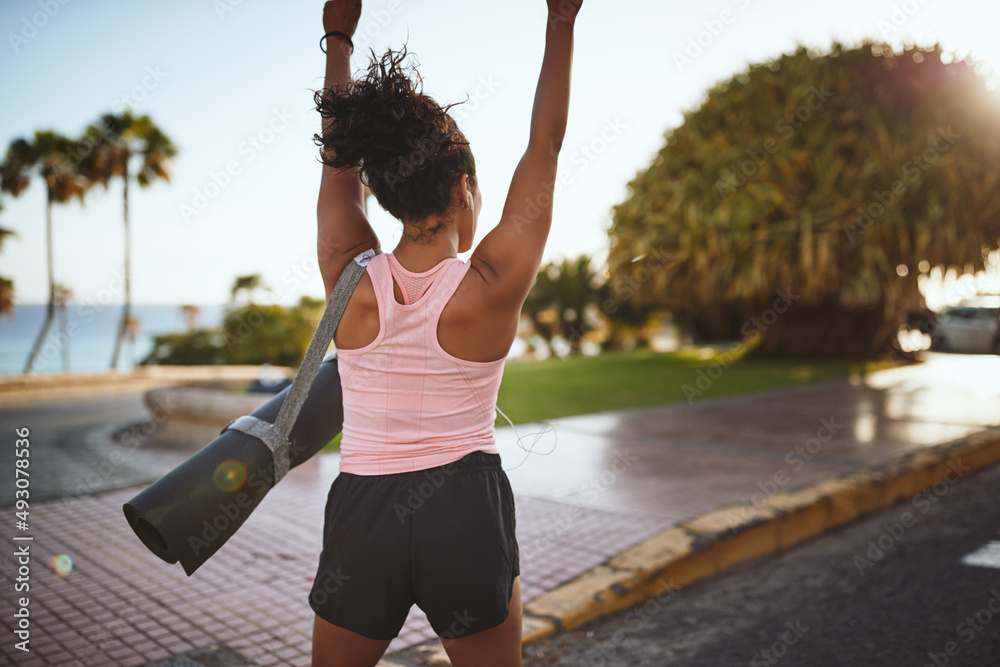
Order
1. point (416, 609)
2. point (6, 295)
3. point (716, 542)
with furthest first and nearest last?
point (6, 295), point (716, 542), point (416, 609)

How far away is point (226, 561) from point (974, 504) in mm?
5659

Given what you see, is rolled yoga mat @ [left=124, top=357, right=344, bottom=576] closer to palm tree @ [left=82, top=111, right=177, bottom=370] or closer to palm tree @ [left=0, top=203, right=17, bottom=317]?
palm tree @ [left=82, top=111, right=177, bottom=370]

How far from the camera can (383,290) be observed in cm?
157

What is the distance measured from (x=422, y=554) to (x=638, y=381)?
38.4ft

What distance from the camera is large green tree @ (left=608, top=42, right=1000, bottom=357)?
47.3 feet

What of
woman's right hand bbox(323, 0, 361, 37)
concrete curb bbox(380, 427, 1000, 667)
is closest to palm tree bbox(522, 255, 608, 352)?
concrete curb bbox(380, 427, 1000, 667)

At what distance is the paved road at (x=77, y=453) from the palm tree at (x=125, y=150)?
46.7ft

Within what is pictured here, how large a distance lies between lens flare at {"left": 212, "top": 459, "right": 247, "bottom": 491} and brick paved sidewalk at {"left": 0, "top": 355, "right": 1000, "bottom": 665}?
0.66 metres

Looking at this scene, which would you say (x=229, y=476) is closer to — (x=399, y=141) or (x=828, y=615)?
(x=399, y=141)

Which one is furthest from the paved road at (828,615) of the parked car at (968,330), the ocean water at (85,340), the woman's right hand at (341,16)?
the parked car at (968,330)

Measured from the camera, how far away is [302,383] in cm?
173

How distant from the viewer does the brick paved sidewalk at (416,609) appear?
3.19m

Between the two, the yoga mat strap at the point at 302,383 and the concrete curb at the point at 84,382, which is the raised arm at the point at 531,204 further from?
the concrete curb at the point at 84,382

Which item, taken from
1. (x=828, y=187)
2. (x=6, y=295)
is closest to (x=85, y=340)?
(x=6, y=295)
